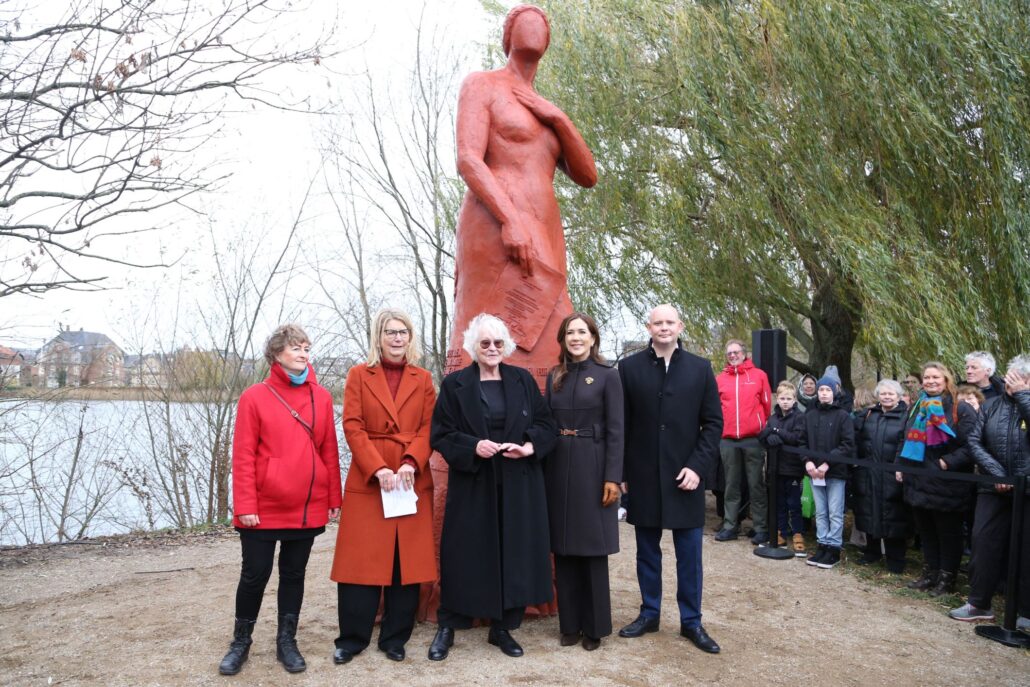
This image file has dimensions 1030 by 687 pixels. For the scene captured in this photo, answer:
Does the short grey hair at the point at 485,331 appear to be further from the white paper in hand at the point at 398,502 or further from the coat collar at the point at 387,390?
the white paper in hand at the point at 398,502

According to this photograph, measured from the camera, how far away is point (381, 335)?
3.79 metres

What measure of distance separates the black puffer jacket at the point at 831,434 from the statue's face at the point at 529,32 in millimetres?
3769

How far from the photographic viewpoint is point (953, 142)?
273 inches

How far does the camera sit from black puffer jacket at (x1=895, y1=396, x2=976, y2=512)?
16.4 ft

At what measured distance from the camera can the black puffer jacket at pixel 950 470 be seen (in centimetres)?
500

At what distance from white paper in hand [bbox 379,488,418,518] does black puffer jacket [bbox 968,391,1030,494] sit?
344cm

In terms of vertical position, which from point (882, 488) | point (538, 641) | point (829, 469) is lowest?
point (538, 641)


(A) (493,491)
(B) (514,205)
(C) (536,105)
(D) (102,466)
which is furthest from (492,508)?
(D) (102,466)

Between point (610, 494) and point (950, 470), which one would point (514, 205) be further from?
point (950, 470)

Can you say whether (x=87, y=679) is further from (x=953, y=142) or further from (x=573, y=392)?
(x=953, y=142)

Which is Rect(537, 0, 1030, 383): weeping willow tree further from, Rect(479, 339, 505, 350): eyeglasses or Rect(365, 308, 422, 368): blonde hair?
Rect(365, 308, 422, 368): blonde hair

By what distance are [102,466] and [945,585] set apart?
1035 cm

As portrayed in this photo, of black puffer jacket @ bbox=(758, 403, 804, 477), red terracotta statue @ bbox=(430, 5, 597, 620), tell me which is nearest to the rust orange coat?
red terracotta statue @ bbox=(430, 5, 597, 620)

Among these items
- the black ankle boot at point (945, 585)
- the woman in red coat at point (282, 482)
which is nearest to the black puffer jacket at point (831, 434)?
the black ankle boot at point (945, 585)
